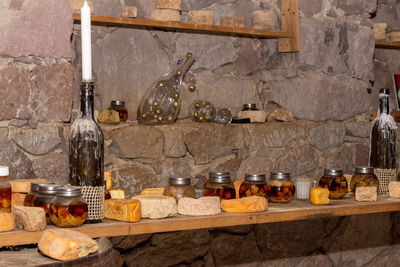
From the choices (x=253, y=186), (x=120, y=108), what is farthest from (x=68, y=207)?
(x=120, y=108)

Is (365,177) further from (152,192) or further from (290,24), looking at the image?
(290,24)

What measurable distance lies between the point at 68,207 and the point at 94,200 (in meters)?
0.11

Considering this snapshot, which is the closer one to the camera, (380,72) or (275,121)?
(275,121)

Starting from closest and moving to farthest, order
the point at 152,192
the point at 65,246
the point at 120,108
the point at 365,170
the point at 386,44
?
the point at 65,246
the point at 152,192
the point at 365,170
the point at 120,108
the point at 386,44

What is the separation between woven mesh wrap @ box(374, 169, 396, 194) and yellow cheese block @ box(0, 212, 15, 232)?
1266 millimetres

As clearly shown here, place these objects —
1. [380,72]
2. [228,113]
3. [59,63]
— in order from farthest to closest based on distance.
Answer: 1. [380,72]
2. [228,113]
3. [59,63]

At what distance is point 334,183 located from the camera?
2.00 meters

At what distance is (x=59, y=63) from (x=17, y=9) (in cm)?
23

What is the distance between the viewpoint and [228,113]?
9.22ft

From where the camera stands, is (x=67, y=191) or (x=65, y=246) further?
(x=67, y=191)

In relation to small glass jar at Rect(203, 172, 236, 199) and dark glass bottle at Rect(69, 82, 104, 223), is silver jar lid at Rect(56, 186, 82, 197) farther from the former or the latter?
small glass jar at Rect(203, 172, 236, 199)

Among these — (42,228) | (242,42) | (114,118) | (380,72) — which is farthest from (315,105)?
(42,228)

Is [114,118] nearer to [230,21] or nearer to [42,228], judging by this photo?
[230,21]

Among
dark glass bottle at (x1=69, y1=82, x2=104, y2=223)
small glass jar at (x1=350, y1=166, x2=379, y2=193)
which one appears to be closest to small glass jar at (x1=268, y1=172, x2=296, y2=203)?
small glass jar at (x1=350, y1=166, x2=379, y2=193)
